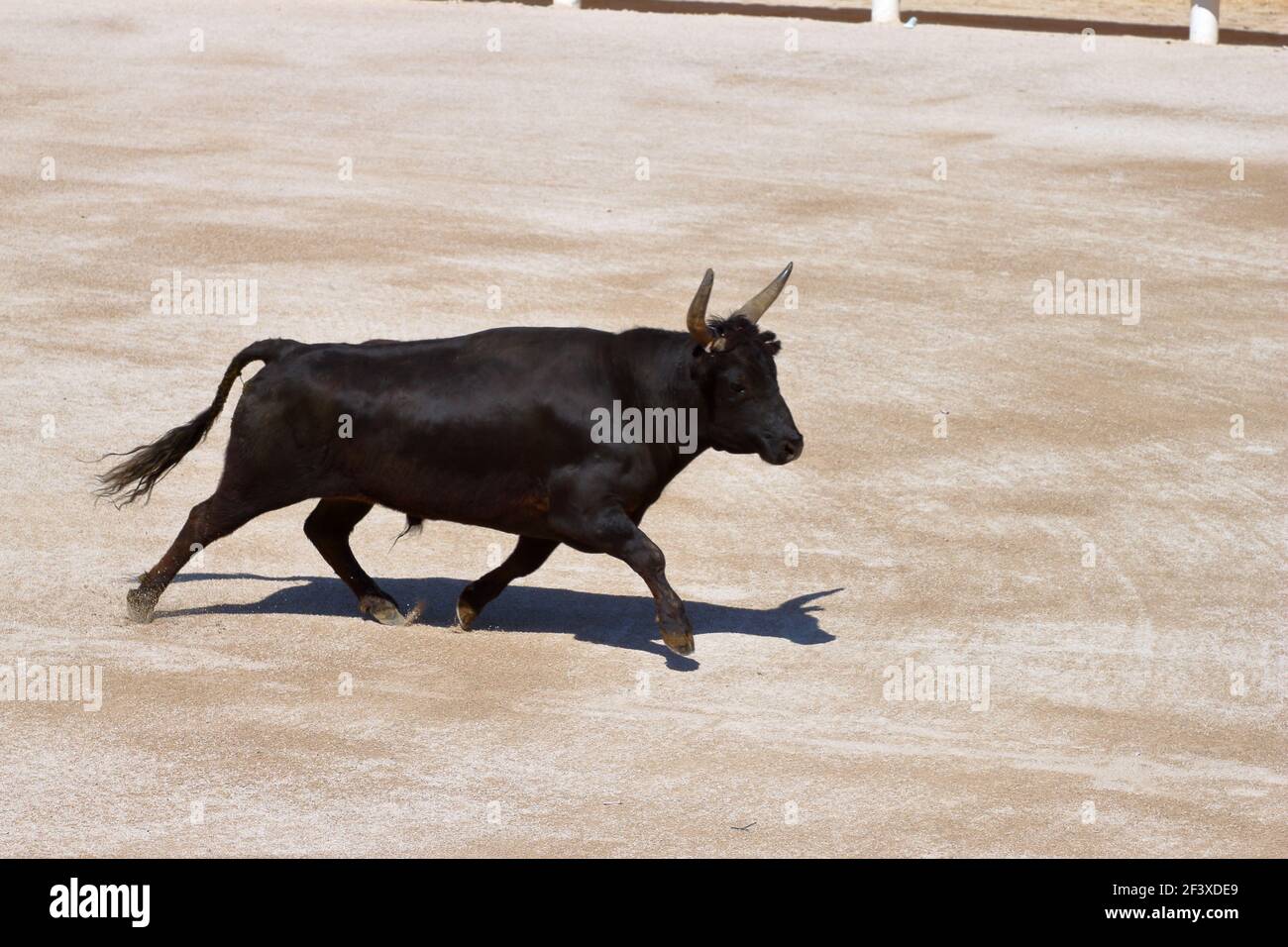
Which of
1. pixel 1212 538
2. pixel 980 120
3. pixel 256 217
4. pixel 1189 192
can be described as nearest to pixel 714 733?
pixel 1212 538

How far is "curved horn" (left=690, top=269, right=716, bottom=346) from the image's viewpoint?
1052 centimetres

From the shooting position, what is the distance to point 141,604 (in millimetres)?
11461

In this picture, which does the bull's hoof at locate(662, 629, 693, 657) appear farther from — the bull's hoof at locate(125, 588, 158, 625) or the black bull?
the bull's hoof at locate(125, 588, 158, 625)

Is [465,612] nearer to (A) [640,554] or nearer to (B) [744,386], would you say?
(A) [640,554]

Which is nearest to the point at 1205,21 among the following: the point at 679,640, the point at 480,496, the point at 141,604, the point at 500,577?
the point at 500,577

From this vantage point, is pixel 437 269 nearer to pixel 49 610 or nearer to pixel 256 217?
pixel 256 217

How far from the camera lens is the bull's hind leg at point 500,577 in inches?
453

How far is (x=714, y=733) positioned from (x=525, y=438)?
1980 millimetres

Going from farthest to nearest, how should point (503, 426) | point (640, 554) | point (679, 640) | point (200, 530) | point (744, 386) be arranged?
point (200, 530) < point (503, 426) < point (744, 386) < point (640, 554) < point (679, 640)

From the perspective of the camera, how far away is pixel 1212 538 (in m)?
13.9

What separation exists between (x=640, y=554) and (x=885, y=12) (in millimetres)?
21008

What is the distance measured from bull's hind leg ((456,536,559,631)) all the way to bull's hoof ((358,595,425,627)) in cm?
27

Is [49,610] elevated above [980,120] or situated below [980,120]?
below

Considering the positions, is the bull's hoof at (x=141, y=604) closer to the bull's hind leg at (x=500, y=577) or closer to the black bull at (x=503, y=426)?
the black bull at (x=503, y=426)
